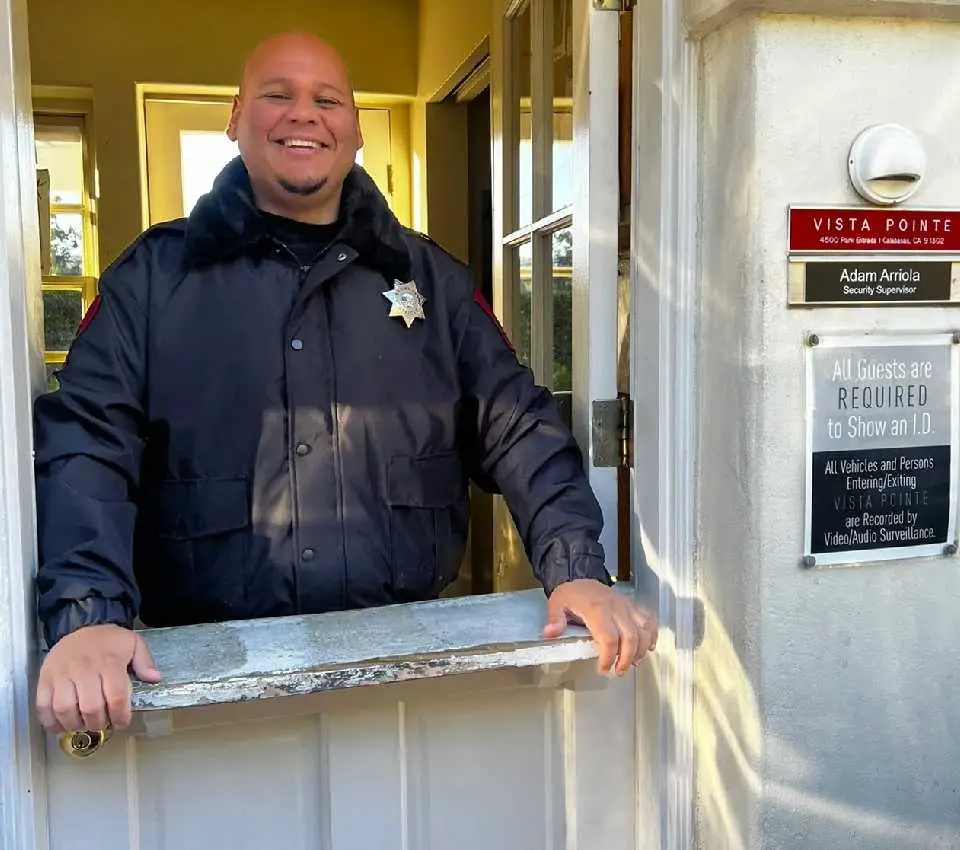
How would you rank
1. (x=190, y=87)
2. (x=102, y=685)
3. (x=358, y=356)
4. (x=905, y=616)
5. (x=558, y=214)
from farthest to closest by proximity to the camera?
(x=190, y=87), (x=558, y=214), (x=358, y=356), (x=905, y=616), (x=102, y=685)

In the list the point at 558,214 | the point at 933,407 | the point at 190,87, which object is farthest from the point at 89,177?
the point at 933,407

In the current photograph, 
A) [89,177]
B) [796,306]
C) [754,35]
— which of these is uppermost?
[89,177]

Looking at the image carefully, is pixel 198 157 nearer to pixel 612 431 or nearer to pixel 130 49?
pixel 130 49

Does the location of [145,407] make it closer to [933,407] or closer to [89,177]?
[933,407]

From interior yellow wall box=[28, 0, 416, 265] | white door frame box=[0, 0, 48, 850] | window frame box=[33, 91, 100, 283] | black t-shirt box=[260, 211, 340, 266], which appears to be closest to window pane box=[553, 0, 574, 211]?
Answer: black t-shirt box=[260, 211, 340, 266]

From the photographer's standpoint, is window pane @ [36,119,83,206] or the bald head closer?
the bald head

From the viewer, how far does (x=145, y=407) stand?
3.93ft

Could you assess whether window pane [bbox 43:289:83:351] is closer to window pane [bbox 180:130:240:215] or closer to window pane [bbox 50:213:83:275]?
window pane [bbox 50:213:83:275]

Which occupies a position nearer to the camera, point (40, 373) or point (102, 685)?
point (102, 685)

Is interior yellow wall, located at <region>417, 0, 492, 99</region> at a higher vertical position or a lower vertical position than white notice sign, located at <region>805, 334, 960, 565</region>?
higher

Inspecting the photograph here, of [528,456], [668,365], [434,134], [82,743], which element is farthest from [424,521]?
[434,134]

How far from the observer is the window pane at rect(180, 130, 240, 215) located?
10.9ft

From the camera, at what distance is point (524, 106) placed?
185 centimetres

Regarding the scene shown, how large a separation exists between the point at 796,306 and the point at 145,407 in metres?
0.83
